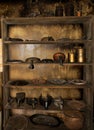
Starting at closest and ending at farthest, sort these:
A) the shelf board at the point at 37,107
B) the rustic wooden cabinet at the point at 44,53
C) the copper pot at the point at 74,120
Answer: the copper pot at the point at 74,120, the shelf board at the point at 37,107, the rustic wooden cabinet at the point at 44,53

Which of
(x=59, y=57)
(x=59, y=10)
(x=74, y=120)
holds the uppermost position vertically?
(x=59, y=10)

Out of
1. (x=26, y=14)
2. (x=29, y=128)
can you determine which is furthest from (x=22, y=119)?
(x=26, y=14)

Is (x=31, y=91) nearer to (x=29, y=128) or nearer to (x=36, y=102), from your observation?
(x=36, y=102)

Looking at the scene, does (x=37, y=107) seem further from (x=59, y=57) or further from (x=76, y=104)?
(x=59, y=57)

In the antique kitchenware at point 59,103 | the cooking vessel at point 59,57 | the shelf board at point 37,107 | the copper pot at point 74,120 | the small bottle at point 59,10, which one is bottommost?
the copper pot at point 74,120

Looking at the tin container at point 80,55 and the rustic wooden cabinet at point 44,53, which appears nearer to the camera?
the tin container at point 80,55

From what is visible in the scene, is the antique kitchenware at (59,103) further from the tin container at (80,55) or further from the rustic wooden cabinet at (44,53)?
the tin container at (80,55)

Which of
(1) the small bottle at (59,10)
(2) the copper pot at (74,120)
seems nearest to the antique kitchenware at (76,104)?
(2) the copper pot at (74,120)

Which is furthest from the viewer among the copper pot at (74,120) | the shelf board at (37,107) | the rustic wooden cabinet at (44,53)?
the rustic wooden cabinet at (44,53)

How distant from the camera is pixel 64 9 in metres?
2.77

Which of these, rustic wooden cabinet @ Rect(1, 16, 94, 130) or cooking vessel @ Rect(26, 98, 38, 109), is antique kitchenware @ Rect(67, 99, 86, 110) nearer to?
rustic wooden cabinet @ Rect(1, 16, 94, 130)

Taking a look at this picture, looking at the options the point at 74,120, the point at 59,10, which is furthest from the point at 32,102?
the point at 59,10

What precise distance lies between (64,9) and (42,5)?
0.41 meters

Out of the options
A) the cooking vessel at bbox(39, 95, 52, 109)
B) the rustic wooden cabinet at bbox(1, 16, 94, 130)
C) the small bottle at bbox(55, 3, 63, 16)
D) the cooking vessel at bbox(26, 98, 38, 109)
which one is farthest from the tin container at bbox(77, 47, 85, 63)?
the cooking vessel at bbox(26, 98, 38, 109)
